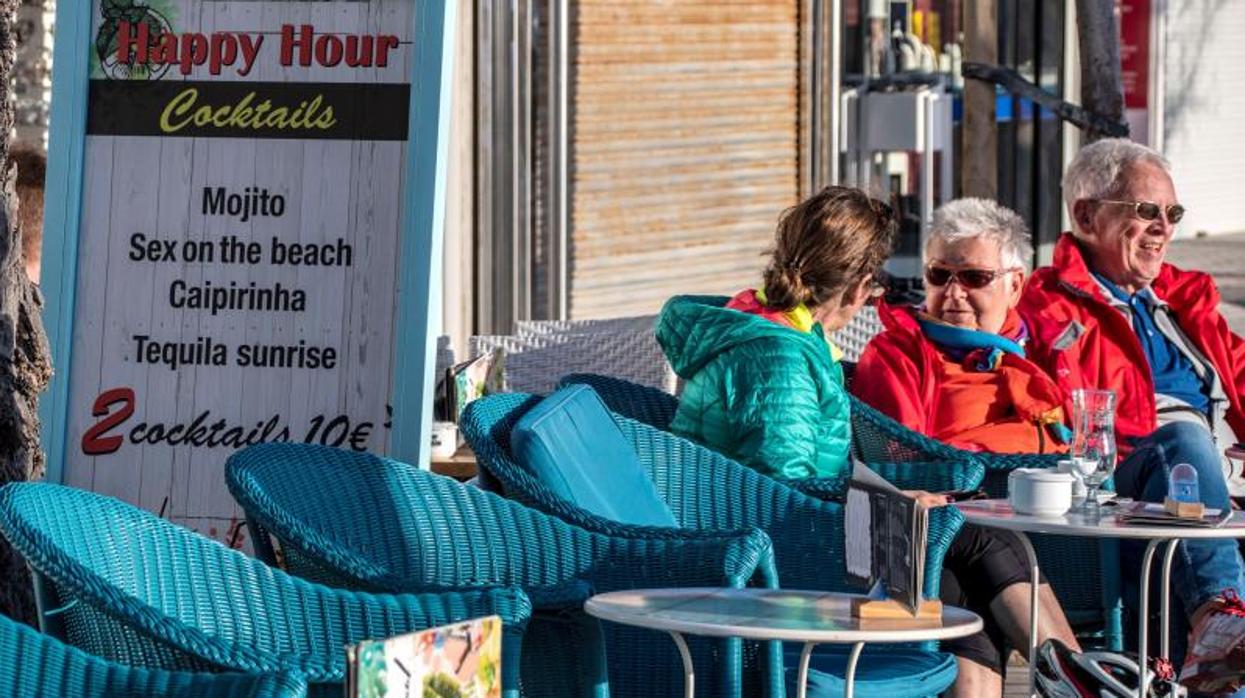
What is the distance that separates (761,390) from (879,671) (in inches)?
32.5

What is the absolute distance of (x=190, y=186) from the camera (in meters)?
4.51

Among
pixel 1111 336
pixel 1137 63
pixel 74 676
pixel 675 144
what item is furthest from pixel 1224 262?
pixel 74 676

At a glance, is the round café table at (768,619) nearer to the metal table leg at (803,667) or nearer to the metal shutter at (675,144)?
the metal table leg at (803,667)

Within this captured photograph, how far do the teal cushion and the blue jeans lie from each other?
120 centimetres

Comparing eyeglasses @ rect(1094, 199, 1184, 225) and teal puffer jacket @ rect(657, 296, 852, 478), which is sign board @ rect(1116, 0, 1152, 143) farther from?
teal puffer jacket @ rect(657, 296, 852, 478)

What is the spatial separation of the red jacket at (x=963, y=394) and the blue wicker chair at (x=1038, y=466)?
5.6 inches

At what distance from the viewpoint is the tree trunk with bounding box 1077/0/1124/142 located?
8.45 meters

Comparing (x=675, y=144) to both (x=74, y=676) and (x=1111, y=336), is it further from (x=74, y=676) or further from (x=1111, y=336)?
(x=74, y=676)

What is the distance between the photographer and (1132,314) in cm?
604

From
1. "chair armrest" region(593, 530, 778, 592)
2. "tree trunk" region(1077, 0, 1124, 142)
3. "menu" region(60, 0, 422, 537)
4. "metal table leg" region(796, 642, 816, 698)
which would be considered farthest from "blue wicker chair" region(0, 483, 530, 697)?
"tree trunk" region(1077, 0, 1124, 142)

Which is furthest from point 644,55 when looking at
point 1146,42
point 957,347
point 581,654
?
point 1146,42

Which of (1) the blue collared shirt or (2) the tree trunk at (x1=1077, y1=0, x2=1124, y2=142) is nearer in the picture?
(1) the blue collared shirt

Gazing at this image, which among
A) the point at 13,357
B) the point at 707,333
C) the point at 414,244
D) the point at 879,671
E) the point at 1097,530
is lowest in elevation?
the point at 879,671

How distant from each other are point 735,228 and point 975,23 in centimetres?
211
